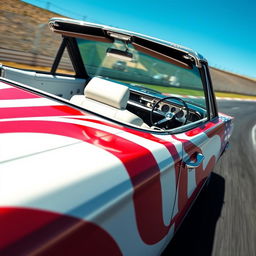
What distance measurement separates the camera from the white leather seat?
6.26 feet

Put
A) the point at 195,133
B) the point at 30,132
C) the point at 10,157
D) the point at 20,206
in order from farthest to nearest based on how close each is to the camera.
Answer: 1. the point at 195,133
2. the point at 30,132
3. the point at 10,157
4. the point at 20,206

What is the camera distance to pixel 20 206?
680 mm

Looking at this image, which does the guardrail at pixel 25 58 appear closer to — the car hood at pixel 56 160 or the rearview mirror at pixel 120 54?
the rearview mirror at pixel 120 54

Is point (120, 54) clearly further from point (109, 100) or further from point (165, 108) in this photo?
point (165, 108)

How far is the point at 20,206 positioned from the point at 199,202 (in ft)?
9.39

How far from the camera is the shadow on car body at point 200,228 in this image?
225 cm

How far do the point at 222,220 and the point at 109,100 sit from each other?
2.04m

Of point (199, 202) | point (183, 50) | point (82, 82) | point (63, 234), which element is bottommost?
point (199, 202)

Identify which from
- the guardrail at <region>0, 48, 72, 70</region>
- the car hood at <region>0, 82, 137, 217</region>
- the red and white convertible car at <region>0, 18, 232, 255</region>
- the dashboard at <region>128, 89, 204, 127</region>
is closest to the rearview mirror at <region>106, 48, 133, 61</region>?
the red and white convertible car at <region>0, 18, 232, 255</region>

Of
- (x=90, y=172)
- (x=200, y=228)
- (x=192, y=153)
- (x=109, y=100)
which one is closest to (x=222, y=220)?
(x=200, y=228)

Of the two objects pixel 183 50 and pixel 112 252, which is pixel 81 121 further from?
pixel 183 50

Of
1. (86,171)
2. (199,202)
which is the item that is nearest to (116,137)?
(86,171)

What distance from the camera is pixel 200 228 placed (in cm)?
260

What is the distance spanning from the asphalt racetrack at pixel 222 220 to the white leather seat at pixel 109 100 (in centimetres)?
128
